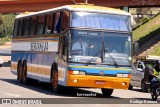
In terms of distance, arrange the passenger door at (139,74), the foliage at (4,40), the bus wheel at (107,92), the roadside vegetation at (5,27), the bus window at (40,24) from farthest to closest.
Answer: the foliage at (4,40) < the roadside vegetation at (5,27) < the passenger door at (139,74) < the bus window at (40,24) < the bus wheel at (107,92)

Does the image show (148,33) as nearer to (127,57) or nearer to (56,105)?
(127,57)

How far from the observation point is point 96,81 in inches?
752

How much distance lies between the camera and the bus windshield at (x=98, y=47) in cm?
1894

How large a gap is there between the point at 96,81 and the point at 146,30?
154 ft

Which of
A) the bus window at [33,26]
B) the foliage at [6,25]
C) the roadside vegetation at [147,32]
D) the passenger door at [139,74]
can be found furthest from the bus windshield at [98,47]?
the foliage at [6,25]

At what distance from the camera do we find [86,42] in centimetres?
1909

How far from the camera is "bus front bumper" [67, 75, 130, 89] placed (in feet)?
→ 61.8

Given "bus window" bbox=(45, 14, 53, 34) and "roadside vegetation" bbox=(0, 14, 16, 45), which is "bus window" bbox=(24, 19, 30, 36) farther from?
"roadside vegetation" bbox=(0, 14, 16, 45)

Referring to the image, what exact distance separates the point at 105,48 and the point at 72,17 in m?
1.70

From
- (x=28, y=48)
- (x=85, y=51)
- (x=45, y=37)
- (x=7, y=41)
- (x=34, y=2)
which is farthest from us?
(x=7, y=41)

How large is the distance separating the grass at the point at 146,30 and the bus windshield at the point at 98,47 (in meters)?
39.9

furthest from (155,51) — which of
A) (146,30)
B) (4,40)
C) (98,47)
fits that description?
(4,40)

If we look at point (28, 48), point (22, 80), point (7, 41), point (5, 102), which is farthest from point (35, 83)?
point (7, 41)

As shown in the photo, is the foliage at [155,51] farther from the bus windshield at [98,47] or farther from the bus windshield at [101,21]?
the bus windshield at [98,47]
